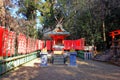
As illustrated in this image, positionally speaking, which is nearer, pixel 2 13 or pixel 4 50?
pixel 4 50

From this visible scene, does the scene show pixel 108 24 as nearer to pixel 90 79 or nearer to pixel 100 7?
pixel 100 7

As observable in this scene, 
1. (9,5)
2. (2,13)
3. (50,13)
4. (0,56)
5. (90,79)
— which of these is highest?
(50,13)

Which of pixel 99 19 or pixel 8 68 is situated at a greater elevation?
pixel 99 19

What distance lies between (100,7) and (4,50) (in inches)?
654

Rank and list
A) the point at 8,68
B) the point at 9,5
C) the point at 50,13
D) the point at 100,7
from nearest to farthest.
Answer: the point at 8,68, the point at 9,5, the point at 100,7, the point at 50,13

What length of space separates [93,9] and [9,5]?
12.8m

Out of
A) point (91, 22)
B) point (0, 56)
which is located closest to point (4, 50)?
point (0, 56)

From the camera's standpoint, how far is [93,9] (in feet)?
84.9

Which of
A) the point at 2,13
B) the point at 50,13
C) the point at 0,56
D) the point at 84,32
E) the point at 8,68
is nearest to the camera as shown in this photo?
the point at 0,56

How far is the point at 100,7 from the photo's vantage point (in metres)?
24.1

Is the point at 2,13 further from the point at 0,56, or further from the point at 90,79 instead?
the point at 90,79

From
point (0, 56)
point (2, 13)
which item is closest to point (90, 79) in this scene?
point (0, 56)

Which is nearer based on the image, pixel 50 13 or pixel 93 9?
pixel 93 9

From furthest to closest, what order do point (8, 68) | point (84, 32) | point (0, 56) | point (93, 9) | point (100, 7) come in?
point (84, 32)
point (93, 9)
point (100, 7)
point (8, 68)
point (0, 56)
